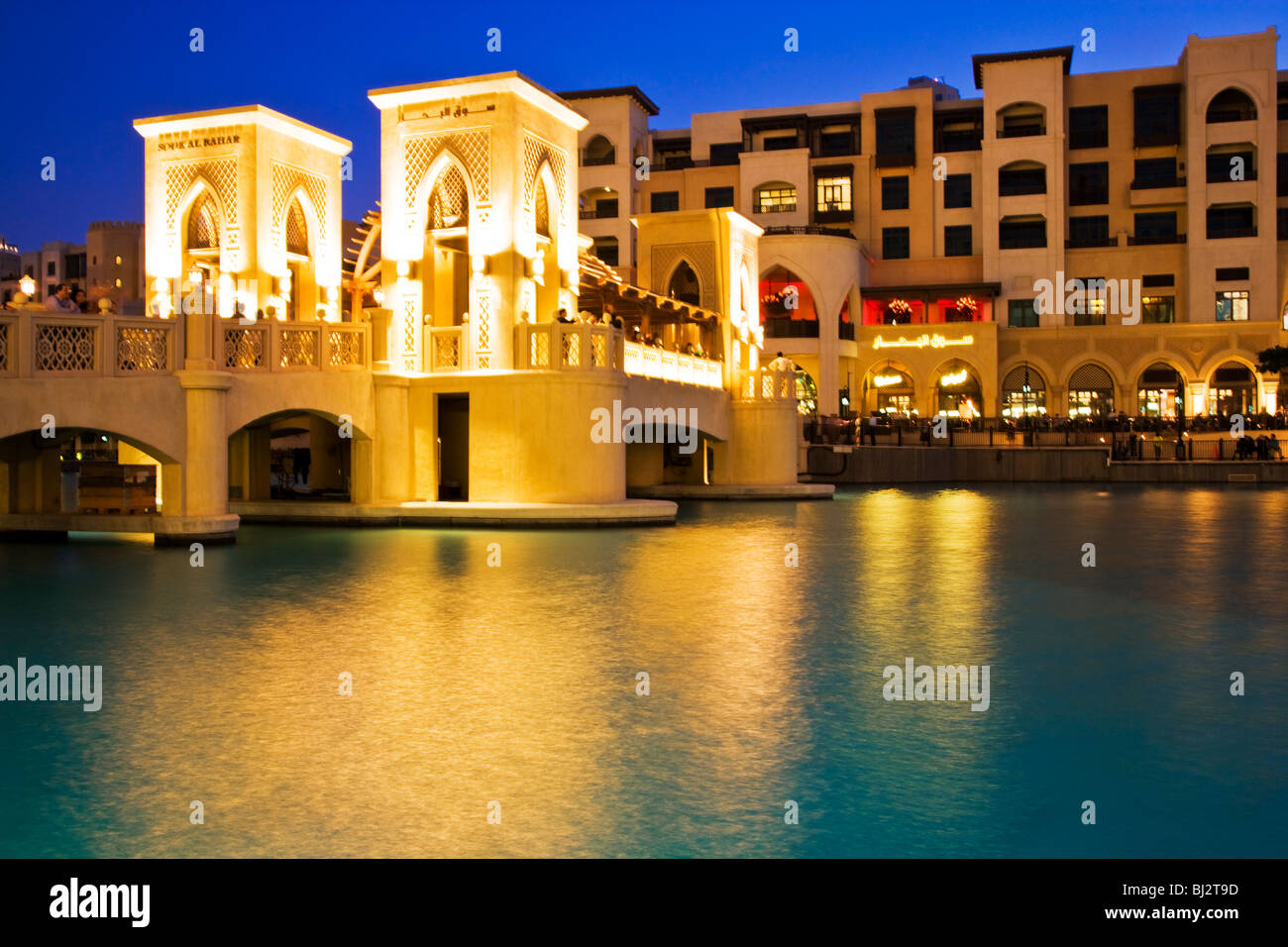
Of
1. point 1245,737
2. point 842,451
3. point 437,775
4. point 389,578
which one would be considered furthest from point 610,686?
point 842,451

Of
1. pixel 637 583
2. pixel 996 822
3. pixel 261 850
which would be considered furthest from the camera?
pixel 637 583

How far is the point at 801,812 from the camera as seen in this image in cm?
492

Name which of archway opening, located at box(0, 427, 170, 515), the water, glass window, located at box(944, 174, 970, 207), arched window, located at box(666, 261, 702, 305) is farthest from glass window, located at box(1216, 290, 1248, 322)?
archway opening, located at box(0, 427, 170, 515)

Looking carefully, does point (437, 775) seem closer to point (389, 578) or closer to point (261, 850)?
point (261, 850)

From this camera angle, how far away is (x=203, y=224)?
81.7ft

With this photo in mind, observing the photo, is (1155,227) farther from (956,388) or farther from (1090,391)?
(956,388)

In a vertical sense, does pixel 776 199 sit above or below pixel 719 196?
below

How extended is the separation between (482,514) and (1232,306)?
169ft

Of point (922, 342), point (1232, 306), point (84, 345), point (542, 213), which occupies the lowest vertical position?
point (84, 345)

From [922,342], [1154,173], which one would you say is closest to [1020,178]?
[1154,173]

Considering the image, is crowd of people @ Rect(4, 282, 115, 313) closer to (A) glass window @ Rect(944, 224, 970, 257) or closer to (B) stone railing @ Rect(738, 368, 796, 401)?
(B) stone railing @ Rect(738, 368, 796, 401)

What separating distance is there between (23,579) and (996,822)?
451 inches

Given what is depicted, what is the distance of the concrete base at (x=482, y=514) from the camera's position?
66.8ft

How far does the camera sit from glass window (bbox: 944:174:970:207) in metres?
63.8
